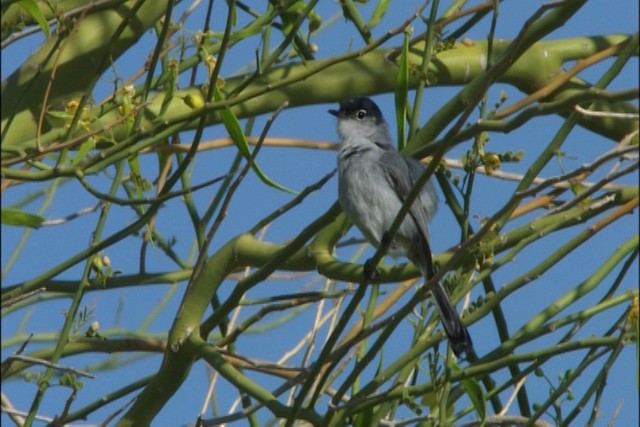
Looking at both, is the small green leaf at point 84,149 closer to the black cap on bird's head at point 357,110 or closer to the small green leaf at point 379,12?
the small green leaf at point 379,12

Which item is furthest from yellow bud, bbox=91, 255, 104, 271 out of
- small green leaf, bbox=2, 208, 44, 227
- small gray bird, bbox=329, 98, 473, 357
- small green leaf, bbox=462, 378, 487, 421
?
small green leaf, bbox=462, 378, 487, 421

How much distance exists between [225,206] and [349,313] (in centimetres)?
42

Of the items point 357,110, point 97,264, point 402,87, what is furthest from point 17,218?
point 357,110

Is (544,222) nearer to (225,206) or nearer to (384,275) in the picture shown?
(384,275)

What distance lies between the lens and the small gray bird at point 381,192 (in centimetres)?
379

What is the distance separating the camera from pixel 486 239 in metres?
2.78

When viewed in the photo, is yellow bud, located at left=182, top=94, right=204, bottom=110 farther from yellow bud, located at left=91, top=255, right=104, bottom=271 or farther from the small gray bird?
the small gray bird

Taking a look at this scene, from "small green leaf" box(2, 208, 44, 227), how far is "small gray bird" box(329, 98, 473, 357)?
1.19 metres

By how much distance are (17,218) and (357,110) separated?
7.42 feet

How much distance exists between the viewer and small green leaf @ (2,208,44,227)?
2.52 meters

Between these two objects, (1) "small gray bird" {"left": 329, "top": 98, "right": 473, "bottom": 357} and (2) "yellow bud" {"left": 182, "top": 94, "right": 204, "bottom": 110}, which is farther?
(1) "small gray bird" {"left": 329, "top": 98, "right": 473, "bottom": 357}

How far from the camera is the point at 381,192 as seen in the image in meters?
4.06

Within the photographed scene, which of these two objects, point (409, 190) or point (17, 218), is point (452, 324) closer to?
point (409, 190)

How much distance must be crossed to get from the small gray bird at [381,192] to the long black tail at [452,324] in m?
0.29
